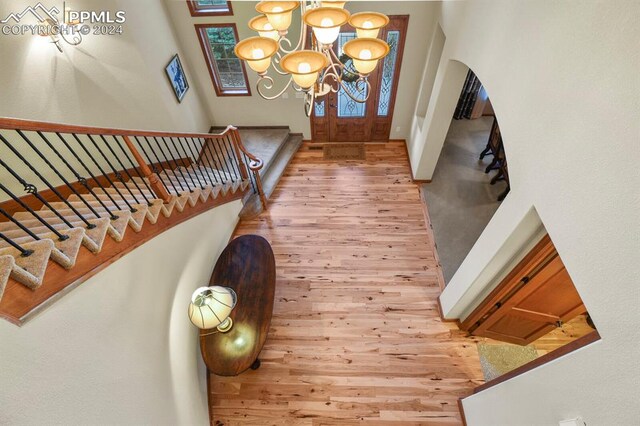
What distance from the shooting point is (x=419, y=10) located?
4.36m

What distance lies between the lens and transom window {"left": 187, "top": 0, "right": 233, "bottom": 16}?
464 cm

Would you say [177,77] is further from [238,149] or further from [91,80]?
[238,149]

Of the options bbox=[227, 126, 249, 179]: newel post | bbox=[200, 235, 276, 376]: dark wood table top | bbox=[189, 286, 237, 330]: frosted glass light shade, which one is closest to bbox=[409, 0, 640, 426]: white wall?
bbox=[200, 235, 276, 376]: dark wood table top

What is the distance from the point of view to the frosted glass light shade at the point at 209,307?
2.48m

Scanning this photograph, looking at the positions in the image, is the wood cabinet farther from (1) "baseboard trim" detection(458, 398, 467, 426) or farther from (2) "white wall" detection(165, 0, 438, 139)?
(2) "white wall" detection(165, 0, 438, 139)

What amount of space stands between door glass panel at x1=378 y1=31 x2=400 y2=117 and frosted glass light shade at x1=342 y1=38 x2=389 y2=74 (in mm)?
3290

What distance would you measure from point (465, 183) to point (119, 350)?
5.31m

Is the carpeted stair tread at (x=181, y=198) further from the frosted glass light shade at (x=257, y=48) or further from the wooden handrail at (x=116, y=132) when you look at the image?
the frosted glass light shade at (x=257, y=48)

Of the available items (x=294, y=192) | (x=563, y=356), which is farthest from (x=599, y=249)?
(x=294, y=192)

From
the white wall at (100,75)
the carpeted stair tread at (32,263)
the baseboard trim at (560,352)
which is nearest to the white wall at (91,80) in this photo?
the white wall at (100,75)

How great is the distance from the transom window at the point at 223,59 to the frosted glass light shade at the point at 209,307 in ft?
14.1

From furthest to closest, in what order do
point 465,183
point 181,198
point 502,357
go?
1. point 465,183
2. point 502,357
3. point 181,198

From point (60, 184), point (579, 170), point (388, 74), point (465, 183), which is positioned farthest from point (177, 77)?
point (579, 170)

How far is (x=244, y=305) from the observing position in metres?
3.15
